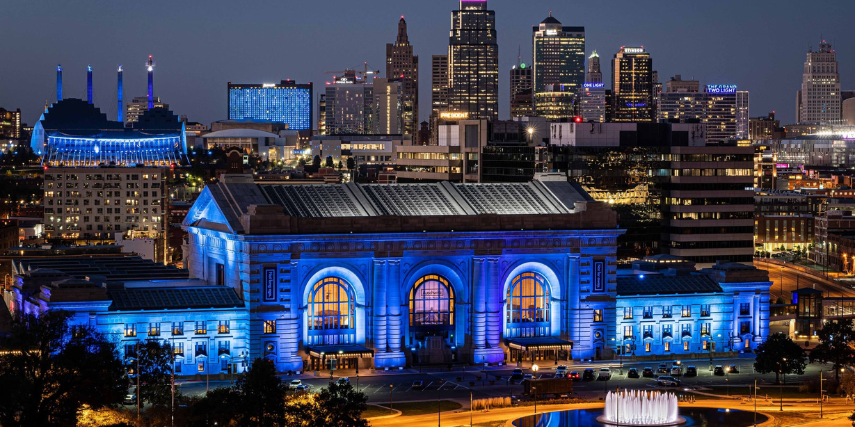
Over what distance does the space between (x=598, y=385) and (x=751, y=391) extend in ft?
54.5

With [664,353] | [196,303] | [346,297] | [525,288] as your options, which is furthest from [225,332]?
[664,353]

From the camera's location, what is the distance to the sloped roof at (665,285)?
620 ft

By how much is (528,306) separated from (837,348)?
37.3 metres

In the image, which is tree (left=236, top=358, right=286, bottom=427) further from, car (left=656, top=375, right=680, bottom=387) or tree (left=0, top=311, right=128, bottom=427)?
car (left=656, top=375, right=680, bottom=387)

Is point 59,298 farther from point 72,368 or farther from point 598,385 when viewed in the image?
point 598,385

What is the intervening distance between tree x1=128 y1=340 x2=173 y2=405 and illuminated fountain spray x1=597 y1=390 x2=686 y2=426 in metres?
41.9

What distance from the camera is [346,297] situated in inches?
6998

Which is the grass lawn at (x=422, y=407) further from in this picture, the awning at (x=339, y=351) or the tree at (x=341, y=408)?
the awning at (x=339, y=351)

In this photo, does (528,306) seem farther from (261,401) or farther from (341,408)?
(261,401)

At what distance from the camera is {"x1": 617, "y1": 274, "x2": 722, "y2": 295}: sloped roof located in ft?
620

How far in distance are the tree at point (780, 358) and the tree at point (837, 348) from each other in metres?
3.37

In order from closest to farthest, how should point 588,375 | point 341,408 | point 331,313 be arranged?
point 341,408 → point 588,375 → point 331,313

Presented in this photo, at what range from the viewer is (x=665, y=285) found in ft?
626

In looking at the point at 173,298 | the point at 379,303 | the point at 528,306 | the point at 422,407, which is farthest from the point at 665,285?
the point at 173,298
